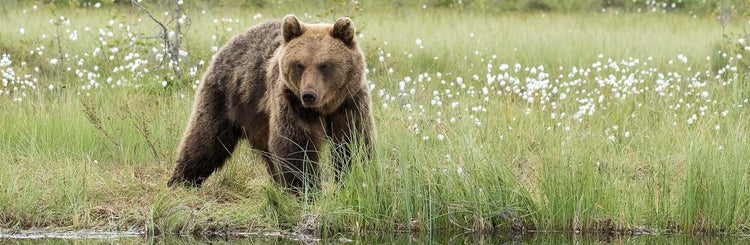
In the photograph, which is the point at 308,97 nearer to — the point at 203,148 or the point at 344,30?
the point at 344,30

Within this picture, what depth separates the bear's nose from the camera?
283 inches

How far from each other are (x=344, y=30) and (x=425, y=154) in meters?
1.01

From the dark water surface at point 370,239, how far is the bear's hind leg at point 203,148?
3.04 feet

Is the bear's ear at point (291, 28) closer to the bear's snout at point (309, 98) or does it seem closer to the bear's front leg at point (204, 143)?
the bear's snout at point (309, 98)

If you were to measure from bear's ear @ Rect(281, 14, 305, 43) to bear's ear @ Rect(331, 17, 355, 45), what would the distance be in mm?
218

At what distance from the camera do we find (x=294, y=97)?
759 cm

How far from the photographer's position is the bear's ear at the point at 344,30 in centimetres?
748

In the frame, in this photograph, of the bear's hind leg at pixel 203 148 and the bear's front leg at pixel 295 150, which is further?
the bear's hind leg at pixel 203 148

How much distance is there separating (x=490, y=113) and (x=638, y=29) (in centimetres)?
845

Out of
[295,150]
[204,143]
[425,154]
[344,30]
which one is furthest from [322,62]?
[204,143]

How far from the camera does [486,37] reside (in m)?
15.3

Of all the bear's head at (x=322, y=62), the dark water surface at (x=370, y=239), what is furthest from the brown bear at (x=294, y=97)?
the dark water surface at (x=370, y=239)

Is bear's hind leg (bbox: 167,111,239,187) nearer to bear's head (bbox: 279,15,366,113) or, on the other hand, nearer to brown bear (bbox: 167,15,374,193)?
brown bear (bbox: 167,15,374,193)

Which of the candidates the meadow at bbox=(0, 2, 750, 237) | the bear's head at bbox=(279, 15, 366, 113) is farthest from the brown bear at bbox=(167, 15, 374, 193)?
the meadow at bbox=(0, 2, 750, 237)
